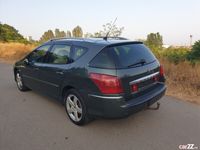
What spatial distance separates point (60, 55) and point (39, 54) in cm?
103

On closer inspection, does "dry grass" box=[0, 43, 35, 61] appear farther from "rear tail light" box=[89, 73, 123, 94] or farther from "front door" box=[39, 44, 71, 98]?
"rear tail light" box=[89, 73, 123, 94]

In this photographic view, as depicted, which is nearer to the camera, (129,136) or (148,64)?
(129,136)

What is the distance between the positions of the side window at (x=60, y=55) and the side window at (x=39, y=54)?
30cm

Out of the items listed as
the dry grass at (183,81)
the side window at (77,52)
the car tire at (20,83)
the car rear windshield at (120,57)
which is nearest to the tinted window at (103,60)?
the car rear windshield at (120,57)

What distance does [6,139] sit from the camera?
11.0ft

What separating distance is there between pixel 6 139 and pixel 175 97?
161 inches

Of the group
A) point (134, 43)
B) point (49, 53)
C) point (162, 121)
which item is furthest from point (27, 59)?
point (162, 121)

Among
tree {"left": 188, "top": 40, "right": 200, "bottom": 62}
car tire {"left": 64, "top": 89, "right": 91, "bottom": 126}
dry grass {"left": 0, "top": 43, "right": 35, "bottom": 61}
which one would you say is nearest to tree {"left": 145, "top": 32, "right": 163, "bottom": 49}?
tree {"left": 188, "top": 40, "right": 200, "bottom": 62}

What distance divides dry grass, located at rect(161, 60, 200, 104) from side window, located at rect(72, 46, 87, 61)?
3.10 metres

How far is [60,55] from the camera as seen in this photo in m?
4.22

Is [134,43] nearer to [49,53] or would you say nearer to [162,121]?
[162,121]

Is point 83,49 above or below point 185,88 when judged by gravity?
above

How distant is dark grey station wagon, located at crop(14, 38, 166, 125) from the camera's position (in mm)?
A: 3179

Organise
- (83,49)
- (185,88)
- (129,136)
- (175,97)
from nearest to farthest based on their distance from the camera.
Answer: (129,136)
(83,49)
(175,97)
(185,88)
